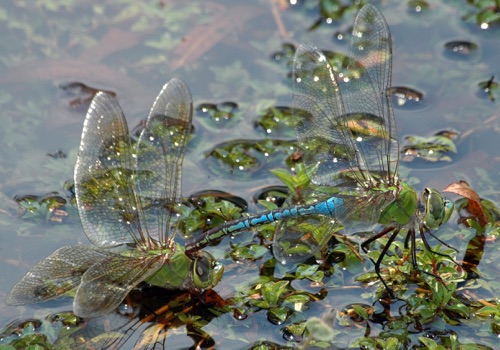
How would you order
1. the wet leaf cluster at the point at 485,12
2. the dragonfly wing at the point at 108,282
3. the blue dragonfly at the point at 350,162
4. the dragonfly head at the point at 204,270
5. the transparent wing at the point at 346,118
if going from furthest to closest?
the wet leaf cluster at the point at 485,12
the transparent wing at the point at 346,118
the blue dragonfly at the point at 350,162
the dragonfly head at the point at 204,270
the dragonfly wing at the point at 108,282

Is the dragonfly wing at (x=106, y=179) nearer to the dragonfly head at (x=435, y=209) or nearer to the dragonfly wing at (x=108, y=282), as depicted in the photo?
the dragonfly wing at (x=108, y=282)

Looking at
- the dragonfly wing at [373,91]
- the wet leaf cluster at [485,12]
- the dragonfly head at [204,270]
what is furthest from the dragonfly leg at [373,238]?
the wet leaf cluster at [485,12]

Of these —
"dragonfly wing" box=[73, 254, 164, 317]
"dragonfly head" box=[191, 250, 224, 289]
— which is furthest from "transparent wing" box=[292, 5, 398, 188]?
"dragonfly wing" box=[73, 254, 164, 317]

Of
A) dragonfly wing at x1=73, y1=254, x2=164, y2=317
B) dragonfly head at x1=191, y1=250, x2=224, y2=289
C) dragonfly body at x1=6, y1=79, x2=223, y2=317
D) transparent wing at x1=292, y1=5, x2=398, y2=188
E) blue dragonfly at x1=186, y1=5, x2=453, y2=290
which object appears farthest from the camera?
transparent wing at x1=292, y1=5, x2=398, y2=188

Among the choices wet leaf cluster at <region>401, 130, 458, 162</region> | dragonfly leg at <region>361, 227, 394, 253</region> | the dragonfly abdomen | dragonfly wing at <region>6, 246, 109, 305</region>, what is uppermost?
wet leaf cluster at <region>401, 130, 458, 162</region>

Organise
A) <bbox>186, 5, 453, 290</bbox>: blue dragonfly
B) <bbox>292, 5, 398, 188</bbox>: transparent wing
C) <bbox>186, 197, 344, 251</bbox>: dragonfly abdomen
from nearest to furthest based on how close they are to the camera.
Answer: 1. <bbox>186, 5, 453, 290</bbox>: blue dragonfly
2. <bbox>186, 197, 344, 251</bbox>: dragonfly abdomen
3. <bbox>292, 5, 398, 188</bbox>: transparent wing

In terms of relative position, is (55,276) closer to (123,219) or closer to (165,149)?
(123,219)

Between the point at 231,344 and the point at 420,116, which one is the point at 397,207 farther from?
the point at 420,116

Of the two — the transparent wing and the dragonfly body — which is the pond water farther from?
the transparent wing
